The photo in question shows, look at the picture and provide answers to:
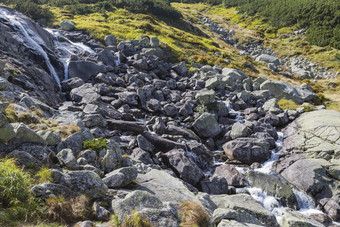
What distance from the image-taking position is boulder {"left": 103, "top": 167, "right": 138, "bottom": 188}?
33.4ft

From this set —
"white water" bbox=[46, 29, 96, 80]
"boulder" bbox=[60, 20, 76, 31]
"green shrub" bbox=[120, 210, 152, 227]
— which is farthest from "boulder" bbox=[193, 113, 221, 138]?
"boulder" bbox=[60, 20, 76, 31]

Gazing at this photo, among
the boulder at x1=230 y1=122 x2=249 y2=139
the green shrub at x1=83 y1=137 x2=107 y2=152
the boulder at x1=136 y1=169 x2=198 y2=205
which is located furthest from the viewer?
the boulder at x1=230 y1=122 x2=249 y2=139

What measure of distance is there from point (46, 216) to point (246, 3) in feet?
477

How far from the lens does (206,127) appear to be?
82.0ft

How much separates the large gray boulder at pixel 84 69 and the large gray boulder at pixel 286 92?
26.7 metres

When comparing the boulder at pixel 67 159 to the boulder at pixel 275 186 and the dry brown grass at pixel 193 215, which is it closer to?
the dry brown grass at pixel 193 215

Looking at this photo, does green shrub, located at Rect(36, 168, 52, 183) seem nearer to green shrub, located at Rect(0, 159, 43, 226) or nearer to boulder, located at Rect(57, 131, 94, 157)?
green shrub, located at Rect(0, 159, 43, 226)

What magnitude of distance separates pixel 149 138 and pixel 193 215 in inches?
490

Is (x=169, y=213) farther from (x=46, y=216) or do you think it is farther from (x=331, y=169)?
(x=331, y=169)

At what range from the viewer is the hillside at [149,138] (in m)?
8.52

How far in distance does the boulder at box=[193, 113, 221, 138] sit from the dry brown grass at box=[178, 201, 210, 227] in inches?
617

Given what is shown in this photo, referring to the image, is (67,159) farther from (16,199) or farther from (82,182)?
(16,199)

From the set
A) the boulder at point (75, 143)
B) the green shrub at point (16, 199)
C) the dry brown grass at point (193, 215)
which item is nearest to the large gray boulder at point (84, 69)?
the boulder at point (75, 143)

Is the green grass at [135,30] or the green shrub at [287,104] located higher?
the green grass at [135,30]
